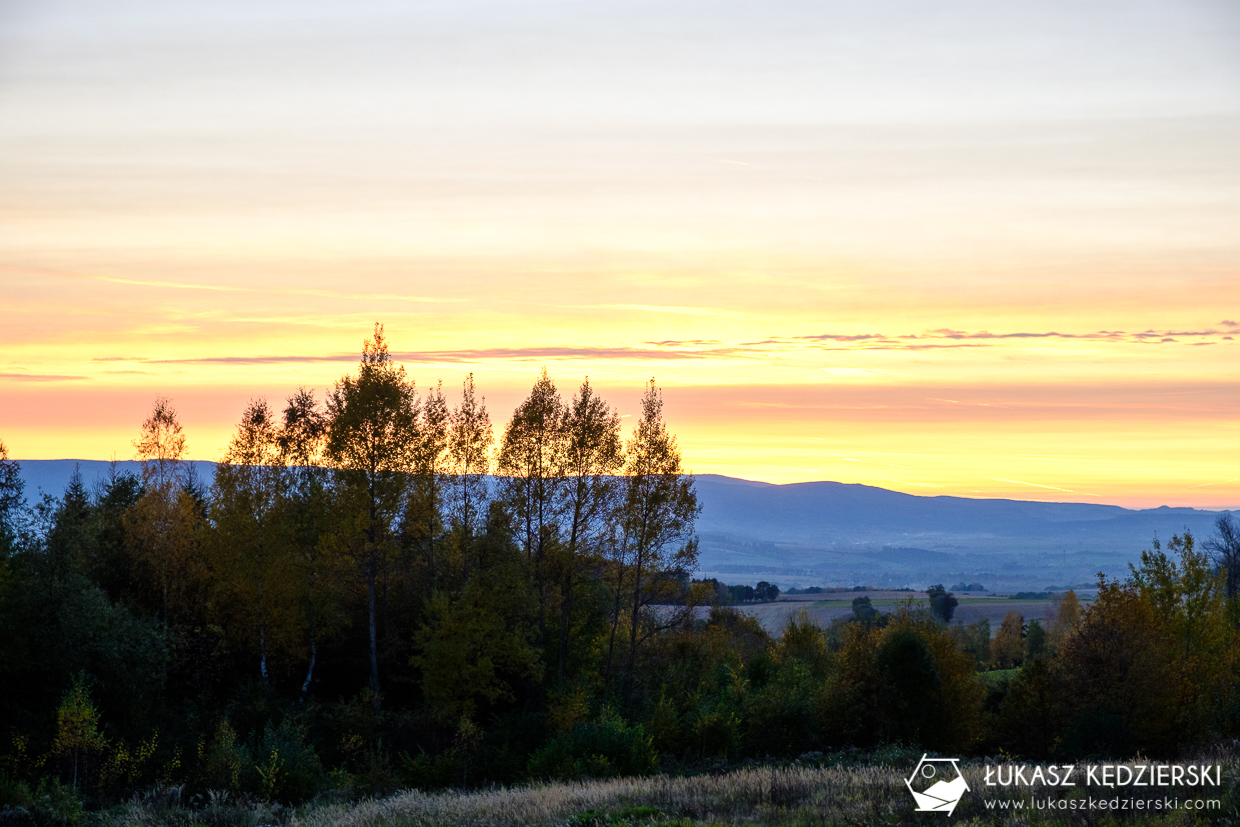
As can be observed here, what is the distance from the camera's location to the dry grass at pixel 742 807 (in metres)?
17.1

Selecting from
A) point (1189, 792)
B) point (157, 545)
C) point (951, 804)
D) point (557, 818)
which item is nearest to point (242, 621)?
point (157, 545)

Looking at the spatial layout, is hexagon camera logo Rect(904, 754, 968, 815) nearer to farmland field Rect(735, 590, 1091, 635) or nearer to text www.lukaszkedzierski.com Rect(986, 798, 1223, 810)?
text www.lukaszkedzierski.com Rect(986, 798, 1223, 810)

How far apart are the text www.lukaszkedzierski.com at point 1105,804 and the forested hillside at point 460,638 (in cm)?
2103

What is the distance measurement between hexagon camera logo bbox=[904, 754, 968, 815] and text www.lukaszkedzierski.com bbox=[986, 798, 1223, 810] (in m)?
0.70

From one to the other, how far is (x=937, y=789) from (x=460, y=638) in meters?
28.8

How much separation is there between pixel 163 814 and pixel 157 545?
2572 centimetres

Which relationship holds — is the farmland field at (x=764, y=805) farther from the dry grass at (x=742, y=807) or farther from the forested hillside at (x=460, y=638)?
the forested hillside at (x=460, y=638)

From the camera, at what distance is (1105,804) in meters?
17.5

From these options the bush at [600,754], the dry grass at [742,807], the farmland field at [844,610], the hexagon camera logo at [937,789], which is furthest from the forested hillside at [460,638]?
the farmland field at [844,610]

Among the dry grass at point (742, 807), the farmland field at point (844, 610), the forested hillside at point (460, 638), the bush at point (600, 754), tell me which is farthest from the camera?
the farmland field at point (844, 610)

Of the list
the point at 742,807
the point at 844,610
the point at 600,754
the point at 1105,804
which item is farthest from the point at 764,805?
the point at 844,610

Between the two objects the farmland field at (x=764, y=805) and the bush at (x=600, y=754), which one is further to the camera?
the bush at (x=600, y=754)

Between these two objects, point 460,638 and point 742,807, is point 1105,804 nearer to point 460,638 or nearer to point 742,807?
point 742,807

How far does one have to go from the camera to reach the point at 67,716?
117ft
